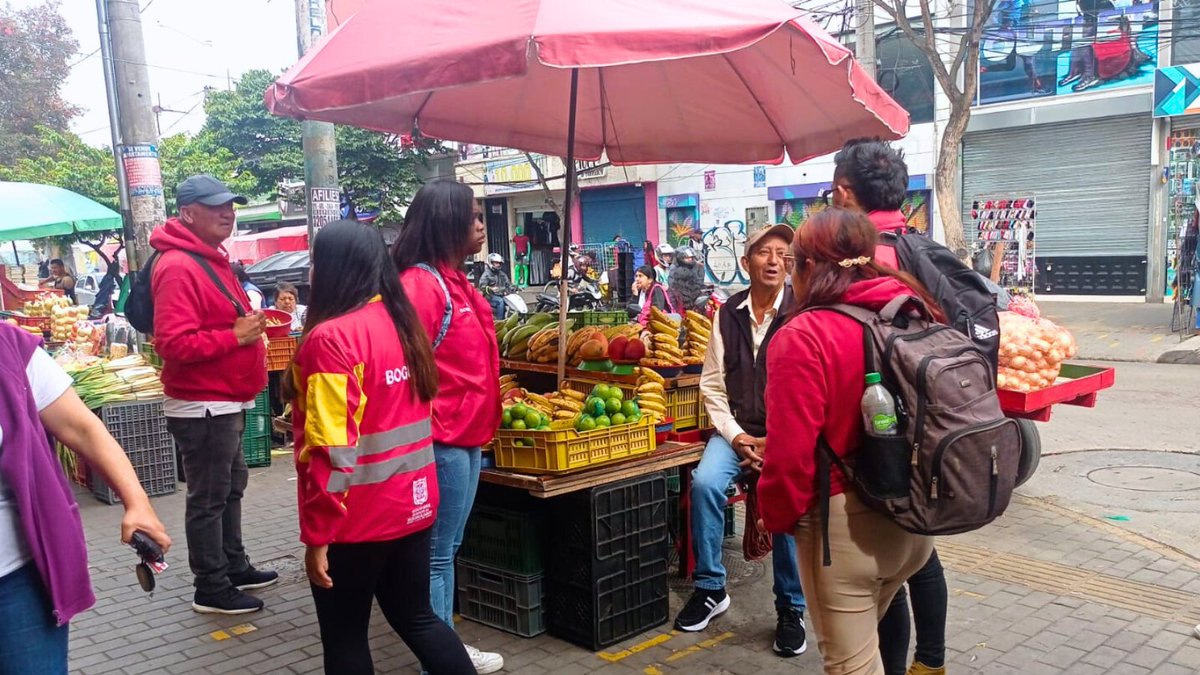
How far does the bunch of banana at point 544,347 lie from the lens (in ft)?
17.4

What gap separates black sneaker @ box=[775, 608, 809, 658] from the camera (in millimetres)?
3893

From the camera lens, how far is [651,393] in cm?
452

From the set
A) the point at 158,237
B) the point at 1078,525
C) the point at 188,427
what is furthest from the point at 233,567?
the point at 1078,525

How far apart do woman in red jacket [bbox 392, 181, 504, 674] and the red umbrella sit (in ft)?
1.63

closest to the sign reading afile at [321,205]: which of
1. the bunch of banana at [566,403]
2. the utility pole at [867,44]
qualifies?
the bunch of banana at [566,403]

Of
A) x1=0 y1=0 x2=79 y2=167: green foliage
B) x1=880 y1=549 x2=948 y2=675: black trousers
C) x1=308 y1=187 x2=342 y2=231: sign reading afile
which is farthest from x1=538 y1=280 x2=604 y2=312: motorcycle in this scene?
x1=0 y1=0 x2=79 y2=167: green foliage

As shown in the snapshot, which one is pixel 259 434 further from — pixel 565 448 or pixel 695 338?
pixel 565 448

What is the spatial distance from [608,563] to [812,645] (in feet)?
3.30

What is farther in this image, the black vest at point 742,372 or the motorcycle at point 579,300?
the motorcycle at point 579,300

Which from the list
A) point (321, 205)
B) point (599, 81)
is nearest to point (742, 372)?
point (599, 81)

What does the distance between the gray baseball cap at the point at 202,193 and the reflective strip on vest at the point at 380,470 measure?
2.12m

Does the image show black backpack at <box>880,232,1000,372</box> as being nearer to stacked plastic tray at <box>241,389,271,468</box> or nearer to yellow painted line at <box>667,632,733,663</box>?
yellow painted line at <box>667,632,733,663</box>

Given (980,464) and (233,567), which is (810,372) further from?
(233,567)

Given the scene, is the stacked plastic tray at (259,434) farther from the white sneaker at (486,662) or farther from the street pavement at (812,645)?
the white sneaker at (486,662)
